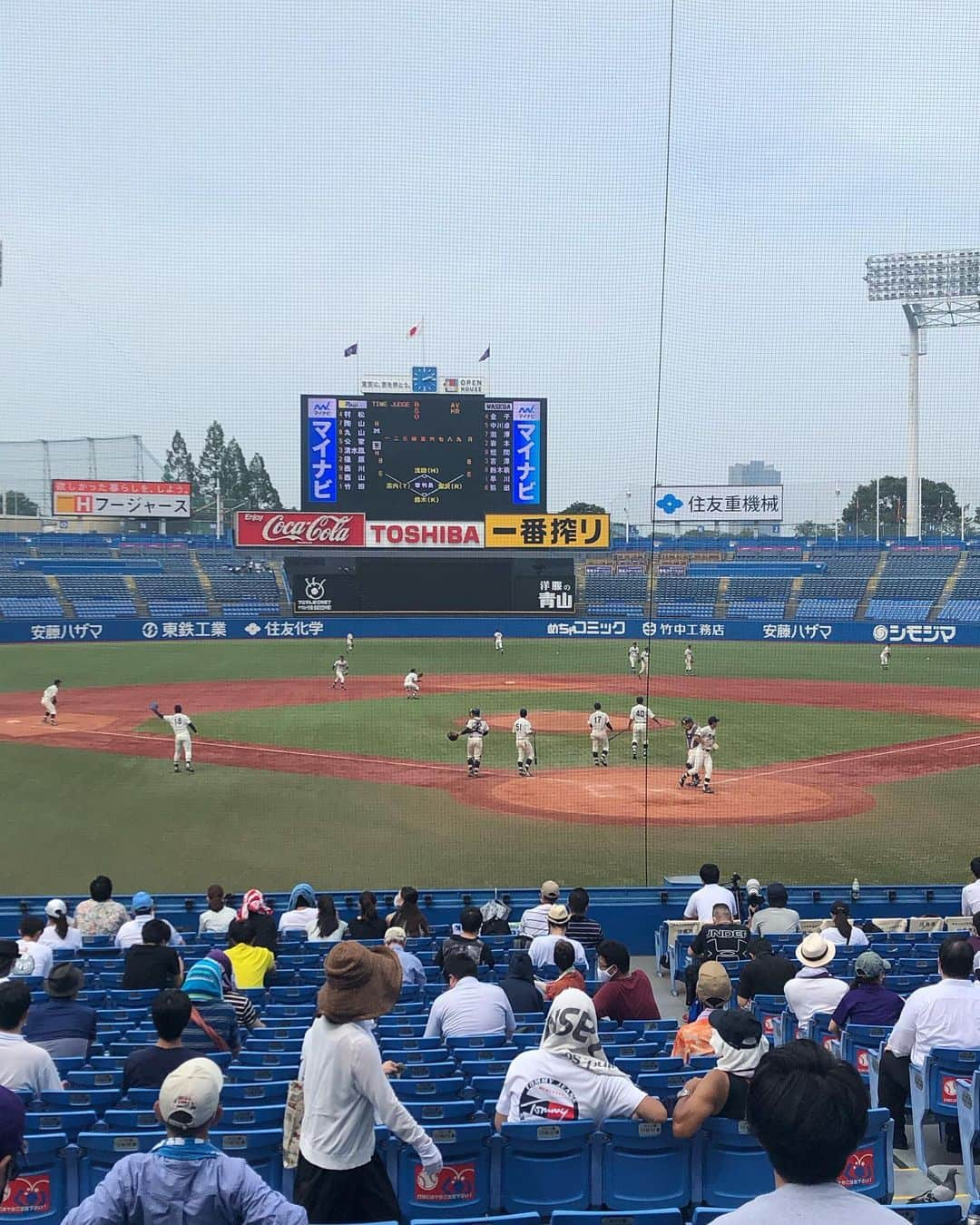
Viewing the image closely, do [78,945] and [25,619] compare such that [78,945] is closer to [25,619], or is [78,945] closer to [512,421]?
[512,421]

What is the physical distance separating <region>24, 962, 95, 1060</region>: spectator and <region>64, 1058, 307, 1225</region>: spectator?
331 centimetres

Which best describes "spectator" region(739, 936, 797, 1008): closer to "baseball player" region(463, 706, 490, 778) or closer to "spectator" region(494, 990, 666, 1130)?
"spectator" region(494, 990, 666, 1130)

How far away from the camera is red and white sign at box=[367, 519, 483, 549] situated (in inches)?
1698

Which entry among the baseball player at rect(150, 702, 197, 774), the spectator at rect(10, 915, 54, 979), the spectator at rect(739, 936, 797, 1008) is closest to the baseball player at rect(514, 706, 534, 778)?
the baseball player at rect(150, 702, 197, 774)

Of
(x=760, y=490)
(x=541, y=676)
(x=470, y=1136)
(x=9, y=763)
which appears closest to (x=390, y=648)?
(x=541, y=676)

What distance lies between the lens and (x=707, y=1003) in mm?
5469

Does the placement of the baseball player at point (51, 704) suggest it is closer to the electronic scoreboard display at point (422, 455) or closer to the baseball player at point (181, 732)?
the baseball player at point (181, 732)

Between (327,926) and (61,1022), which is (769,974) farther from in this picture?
(61,1022)

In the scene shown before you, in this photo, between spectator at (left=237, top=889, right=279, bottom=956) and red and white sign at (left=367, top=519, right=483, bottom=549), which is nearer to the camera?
spectator at (left=237, top=889, right=279, bottom=956)

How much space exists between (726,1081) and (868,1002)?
104 inches

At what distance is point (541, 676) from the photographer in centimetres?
3866

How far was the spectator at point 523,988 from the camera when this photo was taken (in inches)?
272

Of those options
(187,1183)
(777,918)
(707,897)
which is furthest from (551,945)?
(187,1183)

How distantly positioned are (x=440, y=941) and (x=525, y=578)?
40.7 m
